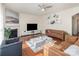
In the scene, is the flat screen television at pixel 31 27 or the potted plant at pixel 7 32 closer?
the potted plant at pixel 7 32

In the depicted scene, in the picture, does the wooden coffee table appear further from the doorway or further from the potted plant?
the doorway

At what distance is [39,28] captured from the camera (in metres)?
1.82

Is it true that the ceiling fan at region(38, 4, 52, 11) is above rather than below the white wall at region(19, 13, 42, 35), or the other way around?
above

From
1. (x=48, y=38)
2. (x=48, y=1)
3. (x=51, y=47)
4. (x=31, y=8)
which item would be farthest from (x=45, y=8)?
(x=51, y=47)

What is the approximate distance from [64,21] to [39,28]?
1.56ft

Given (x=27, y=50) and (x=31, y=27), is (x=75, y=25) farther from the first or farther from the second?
(x=27, y=50)

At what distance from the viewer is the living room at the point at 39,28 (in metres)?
1.69

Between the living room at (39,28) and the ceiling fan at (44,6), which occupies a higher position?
the ceiling fan at (44,6)

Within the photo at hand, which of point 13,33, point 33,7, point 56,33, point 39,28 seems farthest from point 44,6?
point 13,33

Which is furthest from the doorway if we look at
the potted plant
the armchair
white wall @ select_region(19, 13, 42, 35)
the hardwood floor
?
the potted plant

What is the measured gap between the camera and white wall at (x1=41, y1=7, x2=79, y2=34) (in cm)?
168

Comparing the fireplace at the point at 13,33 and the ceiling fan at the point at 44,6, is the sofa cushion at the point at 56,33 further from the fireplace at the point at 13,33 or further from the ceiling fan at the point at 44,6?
the fireplace at the point at 13,33

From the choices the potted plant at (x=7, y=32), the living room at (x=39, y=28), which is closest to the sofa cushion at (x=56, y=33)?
the living room at (x=39, y=28)

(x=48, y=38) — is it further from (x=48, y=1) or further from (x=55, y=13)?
(x=48, y=1)
